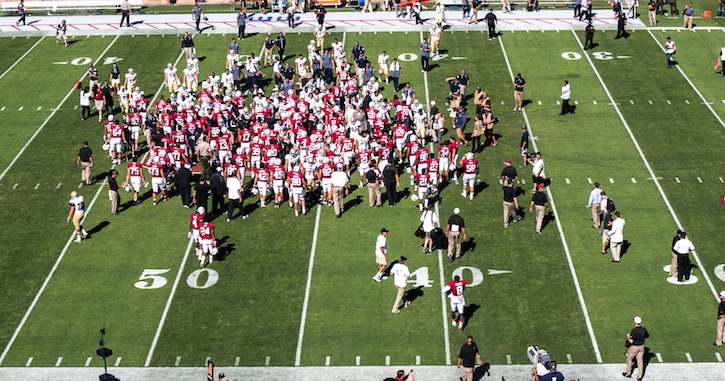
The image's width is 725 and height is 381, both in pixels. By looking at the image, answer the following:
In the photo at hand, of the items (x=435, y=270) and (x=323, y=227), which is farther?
(x=323, y=227)

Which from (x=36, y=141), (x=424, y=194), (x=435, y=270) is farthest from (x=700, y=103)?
(x=36, y=141)

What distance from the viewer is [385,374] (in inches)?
1238

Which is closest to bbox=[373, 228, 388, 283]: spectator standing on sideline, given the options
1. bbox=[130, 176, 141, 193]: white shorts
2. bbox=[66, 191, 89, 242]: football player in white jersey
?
bbox=[130, 176, 141, 193]: white shorts

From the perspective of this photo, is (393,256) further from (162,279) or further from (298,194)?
(162,279)

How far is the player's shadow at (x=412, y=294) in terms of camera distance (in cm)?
3472

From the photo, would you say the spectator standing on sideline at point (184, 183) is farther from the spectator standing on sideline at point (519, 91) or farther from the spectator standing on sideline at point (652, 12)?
the spectator standing on sideline at point (652, 12)

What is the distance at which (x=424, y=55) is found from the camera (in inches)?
2046

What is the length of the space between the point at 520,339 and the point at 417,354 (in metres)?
2.86

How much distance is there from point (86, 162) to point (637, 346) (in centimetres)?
2079

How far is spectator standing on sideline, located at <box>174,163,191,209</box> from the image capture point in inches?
1577

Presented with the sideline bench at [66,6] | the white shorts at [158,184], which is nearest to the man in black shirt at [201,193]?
the white shorts at [158,184]

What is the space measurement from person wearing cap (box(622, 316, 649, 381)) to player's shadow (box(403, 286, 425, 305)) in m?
6.52

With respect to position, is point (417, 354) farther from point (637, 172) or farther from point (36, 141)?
point (36, 141)

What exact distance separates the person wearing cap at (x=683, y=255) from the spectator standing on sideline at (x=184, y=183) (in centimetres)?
1566
